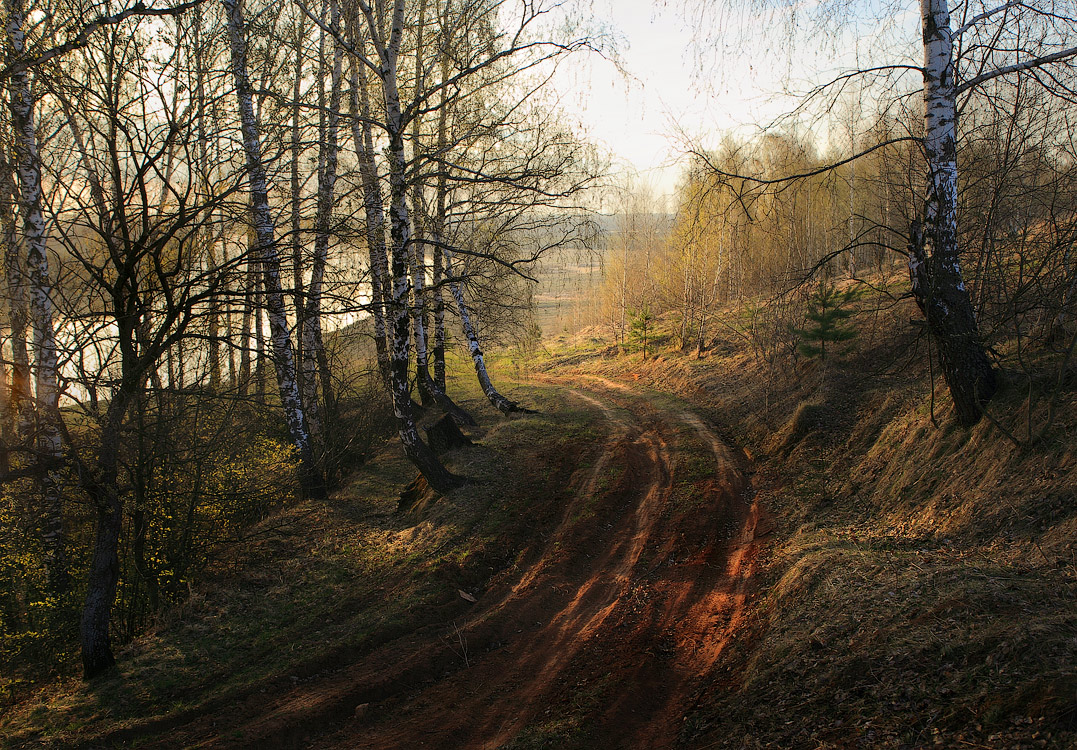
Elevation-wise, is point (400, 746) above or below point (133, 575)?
below

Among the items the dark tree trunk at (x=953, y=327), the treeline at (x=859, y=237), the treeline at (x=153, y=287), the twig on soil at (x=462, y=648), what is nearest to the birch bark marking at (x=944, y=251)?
the dark tree trunk at (x=953, y=327)

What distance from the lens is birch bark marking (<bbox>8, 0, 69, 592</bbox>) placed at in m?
6.41

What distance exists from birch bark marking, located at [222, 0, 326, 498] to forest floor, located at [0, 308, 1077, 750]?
1.17 metres

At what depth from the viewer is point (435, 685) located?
5977 mm

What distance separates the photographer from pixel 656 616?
22.4 feet

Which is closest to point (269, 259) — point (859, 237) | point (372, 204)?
point (372, 204)

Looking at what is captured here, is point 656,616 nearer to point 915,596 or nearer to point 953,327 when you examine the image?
point 915,596

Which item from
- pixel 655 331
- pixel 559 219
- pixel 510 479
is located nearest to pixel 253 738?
pixel 510 479

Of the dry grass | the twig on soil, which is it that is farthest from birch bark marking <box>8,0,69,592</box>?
Result: the dry grass

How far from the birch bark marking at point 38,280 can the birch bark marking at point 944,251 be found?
1017 centimetres

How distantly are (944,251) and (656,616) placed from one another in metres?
5.80

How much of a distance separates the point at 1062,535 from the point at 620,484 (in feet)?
21.8

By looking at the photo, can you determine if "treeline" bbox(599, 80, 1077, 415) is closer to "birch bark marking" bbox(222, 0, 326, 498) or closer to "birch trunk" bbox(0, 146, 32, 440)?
"birch bark marking" bbox(222, 0, 326, 498)

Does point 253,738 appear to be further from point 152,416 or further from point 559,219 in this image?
point 559,219
